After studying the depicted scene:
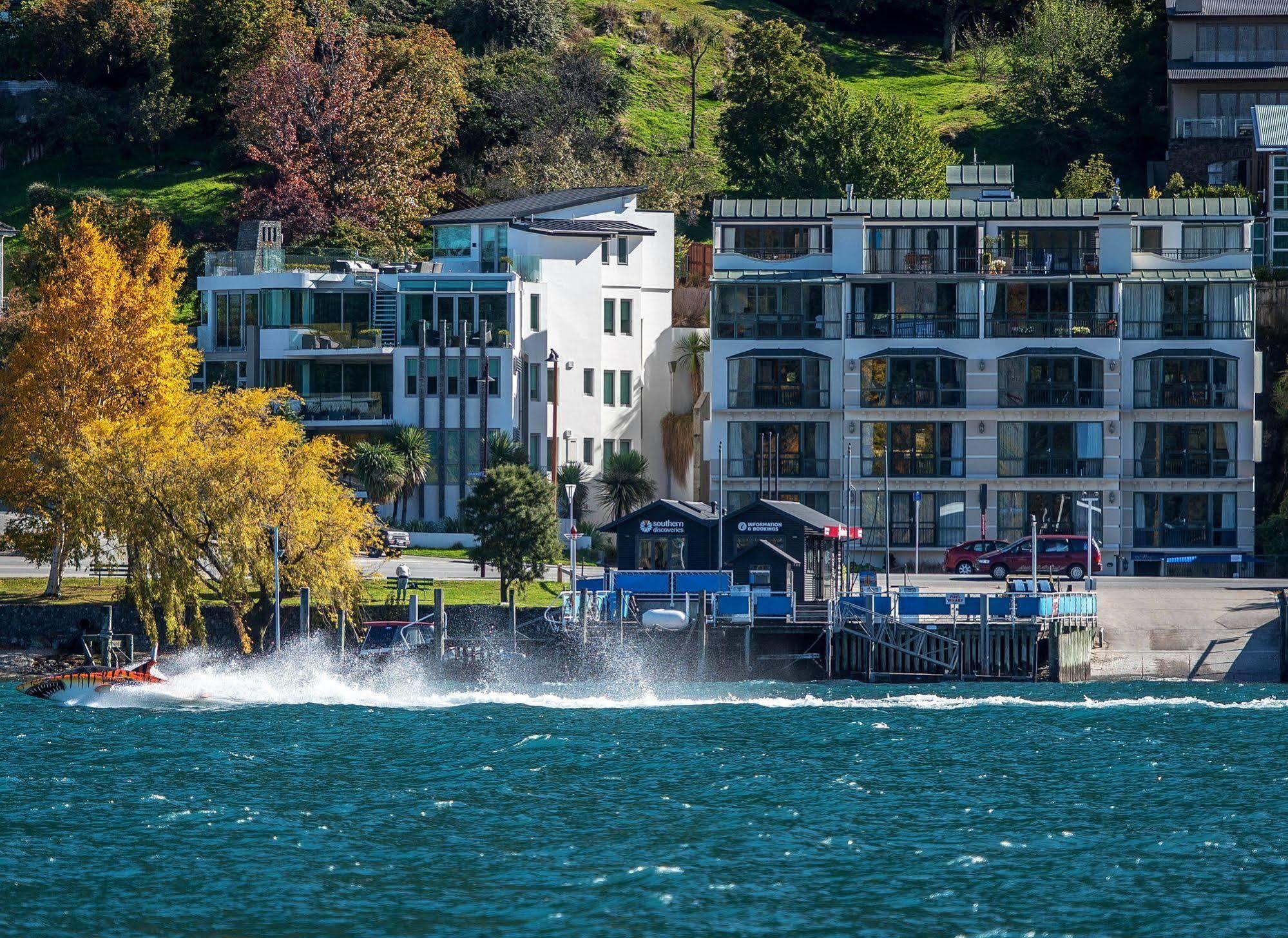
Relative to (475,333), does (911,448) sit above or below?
below

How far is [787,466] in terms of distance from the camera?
3489 inches

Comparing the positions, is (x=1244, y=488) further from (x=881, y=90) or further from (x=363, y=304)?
(x=881, y=90)

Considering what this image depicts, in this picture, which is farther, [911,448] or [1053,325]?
[911,448]

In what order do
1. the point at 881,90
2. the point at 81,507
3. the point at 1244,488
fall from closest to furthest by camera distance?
the point at 81,507 → the point at 1244,488 → the point at 881,90

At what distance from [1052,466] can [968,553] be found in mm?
7259

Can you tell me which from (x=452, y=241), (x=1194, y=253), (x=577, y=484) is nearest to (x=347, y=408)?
(x=452, y=241)

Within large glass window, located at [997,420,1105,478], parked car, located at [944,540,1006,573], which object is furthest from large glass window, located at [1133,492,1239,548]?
parked car, located at [944,540,1006,573]

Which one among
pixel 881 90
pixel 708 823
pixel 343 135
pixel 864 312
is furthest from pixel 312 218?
pixel 708 823

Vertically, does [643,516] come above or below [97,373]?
below

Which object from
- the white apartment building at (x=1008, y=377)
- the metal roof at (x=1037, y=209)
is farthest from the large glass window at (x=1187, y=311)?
the metal roof at (x=1037, y=209)

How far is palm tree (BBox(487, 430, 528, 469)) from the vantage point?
291 feet

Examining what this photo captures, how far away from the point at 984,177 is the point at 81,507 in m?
49.3

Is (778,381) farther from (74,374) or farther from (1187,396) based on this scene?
(74,374)

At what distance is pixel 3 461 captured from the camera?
72938 millimetres
